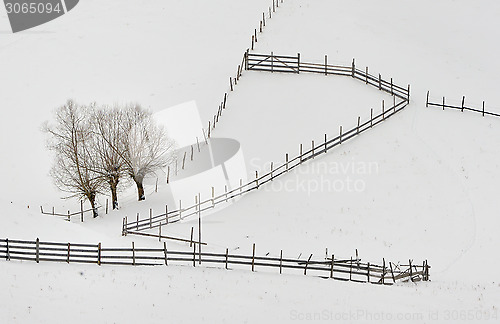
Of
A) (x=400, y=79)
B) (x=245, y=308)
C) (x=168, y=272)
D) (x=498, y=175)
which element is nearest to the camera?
(x=245, y=308)

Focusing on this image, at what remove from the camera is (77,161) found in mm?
46500

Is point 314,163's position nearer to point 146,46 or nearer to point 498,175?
point 498,175

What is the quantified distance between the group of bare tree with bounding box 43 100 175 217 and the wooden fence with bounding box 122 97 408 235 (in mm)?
4354

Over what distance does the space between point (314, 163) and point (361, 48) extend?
15.6 metres

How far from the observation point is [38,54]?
6219cm

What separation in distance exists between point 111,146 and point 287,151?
11.0 meters

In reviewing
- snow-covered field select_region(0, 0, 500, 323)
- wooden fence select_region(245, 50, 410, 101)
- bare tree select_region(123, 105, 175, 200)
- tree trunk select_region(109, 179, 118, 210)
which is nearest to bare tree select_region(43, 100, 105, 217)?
tree trunk select_region(109, 179, 118, 210)

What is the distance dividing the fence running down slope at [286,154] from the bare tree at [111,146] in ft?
14.2

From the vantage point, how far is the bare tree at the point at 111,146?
4606 centimetres

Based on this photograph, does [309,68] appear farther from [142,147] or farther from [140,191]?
[140,191]

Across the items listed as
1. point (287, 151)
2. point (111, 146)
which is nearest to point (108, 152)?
point (111, 146)

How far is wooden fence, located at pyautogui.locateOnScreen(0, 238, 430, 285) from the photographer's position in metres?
32.0

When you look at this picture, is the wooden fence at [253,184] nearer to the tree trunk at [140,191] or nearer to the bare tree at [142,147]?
the tree trunk at [140,191]

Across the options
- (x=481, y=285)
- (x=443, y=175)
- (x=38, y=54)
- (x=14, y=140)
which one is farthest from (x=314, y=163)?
(x=38, y=54)
